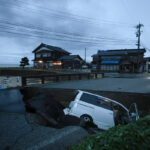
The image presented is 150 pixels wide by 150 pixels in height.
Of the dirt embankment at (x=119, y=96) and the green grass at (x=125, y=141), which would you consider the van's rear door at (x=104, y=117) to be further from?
the dirt embankment at (x=119, y=96)

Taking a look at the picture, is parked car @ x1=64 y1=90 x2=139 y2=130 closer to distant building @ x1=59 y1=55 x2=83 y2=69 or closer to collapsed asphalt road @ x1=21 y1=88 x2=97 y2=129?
collapsed asphalt road @ x1=21 y1=88 x2=97 y2=129

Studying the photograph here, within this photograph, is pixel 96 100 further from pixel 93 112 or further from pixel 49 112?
pixel 49 112

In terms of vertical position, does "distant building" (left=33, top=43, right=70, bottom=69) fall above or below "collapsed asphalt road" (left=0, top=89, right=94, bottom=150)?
above

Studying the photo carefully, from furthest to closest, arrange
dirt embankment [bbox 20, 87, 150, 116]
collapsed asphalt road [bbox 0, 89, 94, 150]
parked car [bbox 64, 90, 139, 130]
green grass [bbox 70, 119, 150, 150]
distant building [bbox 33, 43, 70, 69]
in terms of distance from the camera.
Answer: distant building [bbox 33, 43, 70, 69] → dirt embankment [bbox 20, 87, 150, 116] → parked car [bbox 64, 90, 139, 130] → collapsed asphalt road [bbox 0, 89, 94, 150] → green grass [bbox 70, 119, 150, 150]

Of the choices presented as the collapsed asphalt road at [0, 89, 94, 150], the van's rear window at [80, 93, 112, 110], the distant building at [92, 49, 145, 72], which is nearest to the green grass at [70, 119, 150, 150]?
the collapsed asphalt road at [0, 89, 94, 150]

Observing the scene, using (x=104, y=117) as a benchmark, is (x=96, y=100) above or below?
above

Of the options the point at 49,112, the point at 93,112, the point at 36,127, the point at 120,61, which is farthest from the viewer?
the point at 120,61

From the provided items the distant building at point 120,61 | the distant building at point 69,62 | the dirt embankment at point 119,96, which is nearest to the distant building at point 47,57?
the distant building at point 69,62

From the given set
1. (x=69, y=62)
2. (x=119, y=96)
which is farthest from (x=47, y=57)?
(x=119, y=96)

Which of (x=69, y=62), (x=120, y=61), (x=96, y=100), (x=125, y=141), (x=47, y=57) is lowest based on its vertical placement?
(x=96, y=100)

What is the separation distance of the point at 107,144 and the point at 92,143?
0.27 m

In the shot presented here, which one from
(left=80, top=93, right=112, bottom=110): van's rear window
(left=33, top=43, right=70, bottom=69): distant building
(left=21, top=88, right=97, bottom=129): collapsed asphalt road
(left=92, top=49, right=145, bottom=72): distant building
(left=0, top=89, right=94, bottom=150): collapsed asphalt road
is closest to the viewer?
(left=0, top=89, right=94, bottom=150): collapsed asphalt road

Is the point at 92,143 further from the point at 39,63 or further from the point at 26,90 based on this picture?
the point at 39,63

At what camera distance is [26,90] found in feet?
18.1
